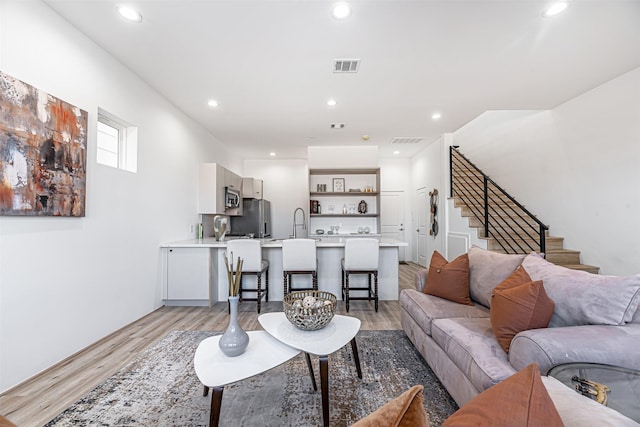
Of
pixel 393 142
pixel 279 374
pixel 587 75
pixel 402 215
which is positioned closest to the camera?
pixel 279 374

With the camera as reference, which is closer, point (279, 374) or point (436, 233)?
point (279, 374)

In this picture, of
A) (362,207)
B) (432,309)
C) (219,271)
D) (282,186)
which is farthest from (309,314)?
(282,186)

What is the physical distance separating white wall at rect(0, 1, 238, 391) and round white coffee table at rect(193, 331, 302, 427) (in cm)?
149

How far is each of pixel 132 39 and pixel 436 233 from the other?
5915 mm

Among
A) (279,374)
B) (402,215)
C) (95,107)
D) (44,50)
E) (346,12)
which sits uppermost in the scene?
(346,12)

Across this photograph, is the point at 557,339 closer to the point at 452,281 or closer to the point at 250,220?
the point at 452,281

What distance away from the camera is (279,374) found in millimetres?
2066

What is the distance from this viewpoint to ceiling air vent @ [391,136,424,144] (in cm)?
570

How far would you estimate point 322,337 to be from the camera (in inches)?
64.8

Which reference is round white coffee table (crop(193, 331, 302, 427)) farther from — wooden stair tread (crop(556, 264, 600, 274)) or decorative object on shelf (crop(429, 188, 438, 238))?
decorative object on shelf (crop(429, 188, 438, 238))

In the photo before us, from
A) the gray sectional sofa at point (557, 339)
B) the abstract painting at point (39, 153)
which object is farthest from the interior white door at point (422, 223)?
the abstract painting at point (39, 153)

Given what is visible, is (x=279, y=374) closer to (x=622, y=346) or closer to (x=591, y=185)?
(x=622, y=346)

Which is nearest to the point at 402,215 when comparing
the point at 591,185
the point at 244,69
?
the point at 591,185

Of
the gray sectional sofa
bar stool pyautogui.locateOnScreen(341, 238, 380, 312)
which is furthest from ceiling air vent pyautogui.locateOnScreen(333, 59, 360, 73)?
the gray sectional sofa
